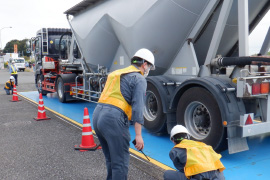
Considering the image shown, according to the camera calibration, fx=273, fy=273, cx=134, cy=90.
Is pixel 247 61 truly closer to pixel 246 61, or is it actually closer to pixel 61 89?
pixel 246 61

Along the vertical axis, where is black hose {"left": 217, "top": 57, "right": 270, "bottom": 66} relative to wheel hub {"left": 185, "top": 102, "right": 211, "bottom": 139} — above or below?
above

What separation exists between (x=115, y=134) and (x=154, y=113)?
3265mm

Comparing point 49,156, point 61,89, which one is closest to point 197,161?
point 49,156

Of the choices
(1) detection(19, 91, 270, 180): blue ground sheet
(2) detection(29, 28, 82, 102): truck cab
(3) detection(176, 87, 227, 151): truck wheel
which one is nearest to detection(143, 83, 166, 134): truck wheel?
(1) detection(19, 91, 270, 180): blue ground sheet

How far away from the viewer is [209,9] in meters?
5.17

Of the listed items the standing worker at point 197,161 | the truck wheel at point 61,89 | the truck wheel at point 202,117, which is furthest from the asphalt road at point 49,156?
the truck wheel at point 61,89

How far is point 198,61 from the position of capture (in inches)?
231

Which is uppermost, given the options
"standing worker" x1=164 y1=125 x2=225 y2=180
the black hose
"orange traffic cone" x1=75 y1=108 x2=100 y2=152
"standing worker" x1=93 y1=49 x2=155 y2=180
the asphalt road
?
the black hose

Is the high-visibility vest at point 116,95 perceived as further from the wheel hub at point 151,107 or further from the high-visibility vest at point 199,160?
the wheel hub at point 151,107

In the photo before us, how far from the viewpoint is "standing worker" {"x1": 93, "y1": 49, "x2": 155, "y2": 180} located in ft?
9.44

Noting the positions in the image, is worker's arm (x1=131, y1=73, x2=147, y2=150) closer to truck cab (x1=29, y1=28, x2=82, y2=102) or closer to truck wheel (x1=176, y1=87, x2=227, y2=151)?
truck wheel (x1=176, y1=87, x2=227, y2=151)

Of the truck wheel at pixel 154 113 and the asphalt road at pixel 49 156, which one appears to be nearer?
the asphalt road at pixel 49 156

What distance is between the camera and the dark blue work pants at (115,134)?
288 centimetres

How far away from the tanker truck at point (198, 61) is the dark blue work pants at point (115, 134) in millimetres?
1953
